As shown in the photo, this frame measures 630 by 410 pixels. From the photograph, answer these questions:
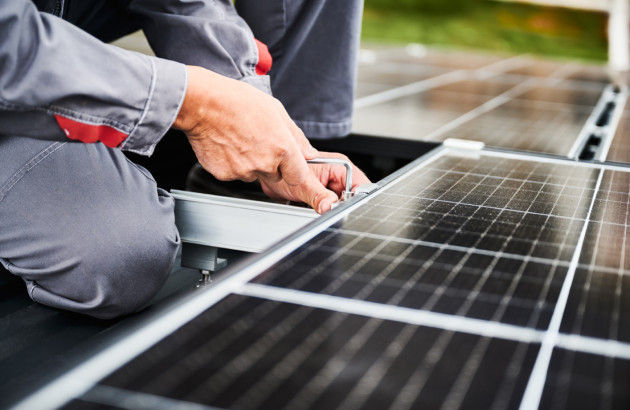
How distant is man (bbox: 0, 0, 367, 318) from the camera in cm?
116

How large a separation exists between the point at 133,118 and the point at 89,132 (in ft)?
0.23

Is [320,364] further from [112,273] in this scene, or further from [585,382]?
→ [112,273]

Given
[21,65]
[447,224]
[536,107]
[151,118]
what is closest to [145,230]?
[151,118]

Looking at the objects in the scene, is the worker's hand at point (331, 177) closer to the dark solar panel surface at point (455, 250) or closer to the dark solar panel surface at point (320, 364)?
the dark solar panel surface at point (455, 250)

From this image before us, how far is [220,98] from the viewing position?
1.31 m

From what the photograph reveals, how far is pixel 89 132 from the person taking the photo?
1.22 metres

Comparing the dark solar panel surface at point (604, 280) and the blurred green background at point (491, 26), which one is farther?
the blurred green background at point (491, 26)

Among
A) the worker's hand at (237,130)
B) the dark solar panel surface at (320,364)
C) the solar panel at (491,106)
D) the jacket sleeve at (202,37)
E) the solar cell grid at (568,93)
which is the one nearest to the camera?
the dark solar panel surface at (320,364)

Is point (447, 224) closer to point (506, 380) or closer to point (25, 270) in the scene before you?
point (506, 380)

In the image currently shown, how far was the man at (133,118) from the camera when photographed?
1156mm

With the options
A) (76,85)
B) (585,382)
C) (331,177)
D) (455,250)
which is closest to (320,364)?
(585,382)

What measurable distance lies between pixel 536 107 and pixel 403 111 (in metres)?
0.65

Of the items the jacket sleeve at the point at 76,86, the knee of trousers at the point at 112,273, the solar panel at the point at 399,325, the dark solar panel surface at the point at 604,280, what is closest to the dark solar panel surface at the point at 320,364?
the solar panel at the point at 399,325

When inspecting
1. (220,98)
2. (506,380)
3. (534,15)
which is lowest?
(534,15)
